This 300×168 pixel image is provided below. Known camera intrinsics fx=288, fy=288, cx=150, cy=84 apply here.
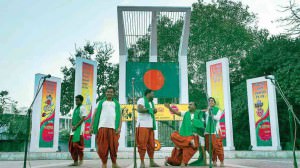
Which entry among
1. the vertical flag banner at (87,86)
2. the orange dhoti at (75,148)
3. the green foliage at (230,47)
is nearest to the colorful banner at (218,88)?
the vertical flag banner at (87,86)

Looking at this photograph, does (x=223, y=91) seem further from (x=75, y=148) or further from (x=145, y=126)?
(x=75, y=148)

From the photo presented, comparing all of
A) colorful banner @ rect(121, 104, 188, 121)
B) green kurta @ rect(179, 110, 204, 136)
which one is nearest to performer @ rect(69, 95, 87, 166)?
green kurta @ rect(179, 110, 204, 136)

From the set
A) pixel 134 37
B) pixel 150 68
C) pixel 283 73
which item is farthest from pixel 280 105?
pixel 134 37

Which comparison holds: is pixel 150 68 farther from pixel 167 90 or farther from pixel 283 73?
pixel 283 73

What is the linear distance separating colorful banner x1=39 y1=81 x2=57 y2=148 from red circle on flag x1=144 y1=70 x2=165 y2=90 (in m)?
4.18

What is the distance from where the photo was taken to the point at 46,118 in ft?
38.8

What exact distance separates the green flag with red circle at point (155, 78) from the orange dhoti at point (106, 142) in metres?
8.49

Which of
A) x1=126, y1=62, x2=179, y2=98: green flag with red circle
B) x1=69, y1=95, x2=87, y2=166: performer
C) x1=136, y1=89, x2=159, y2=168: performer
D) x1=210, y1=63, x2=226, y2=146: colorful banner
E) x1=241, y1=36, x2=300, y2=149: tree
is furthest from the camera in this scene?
x1=241, y1=36, x2=300, y2=149: tree

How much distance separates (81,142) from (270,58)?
14540 millimetres

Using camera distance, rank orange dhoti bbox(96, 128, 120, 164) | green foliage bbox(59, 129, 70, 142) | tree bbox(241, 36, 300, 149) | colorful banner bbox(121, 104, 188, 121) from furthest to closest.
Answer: green foliage bbox(59, 129, 70, 142), tree bbox(241, 36, 300, 149), colorful banner bbox(121, 104, 188, 121), orange dhoti bbox(96, 128, 120, 164)

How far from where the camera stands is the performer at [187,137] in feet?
19.0

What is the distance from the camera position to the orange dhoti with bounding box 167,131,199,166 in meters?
5.76

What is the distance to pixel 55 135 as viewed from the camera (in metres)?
11.8

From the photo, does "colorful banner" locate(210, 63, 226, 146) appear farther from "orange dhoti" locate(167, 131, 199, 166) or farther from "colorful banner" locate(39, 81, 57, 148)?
"colorful banner" locate(39, 81, 57, 148)
